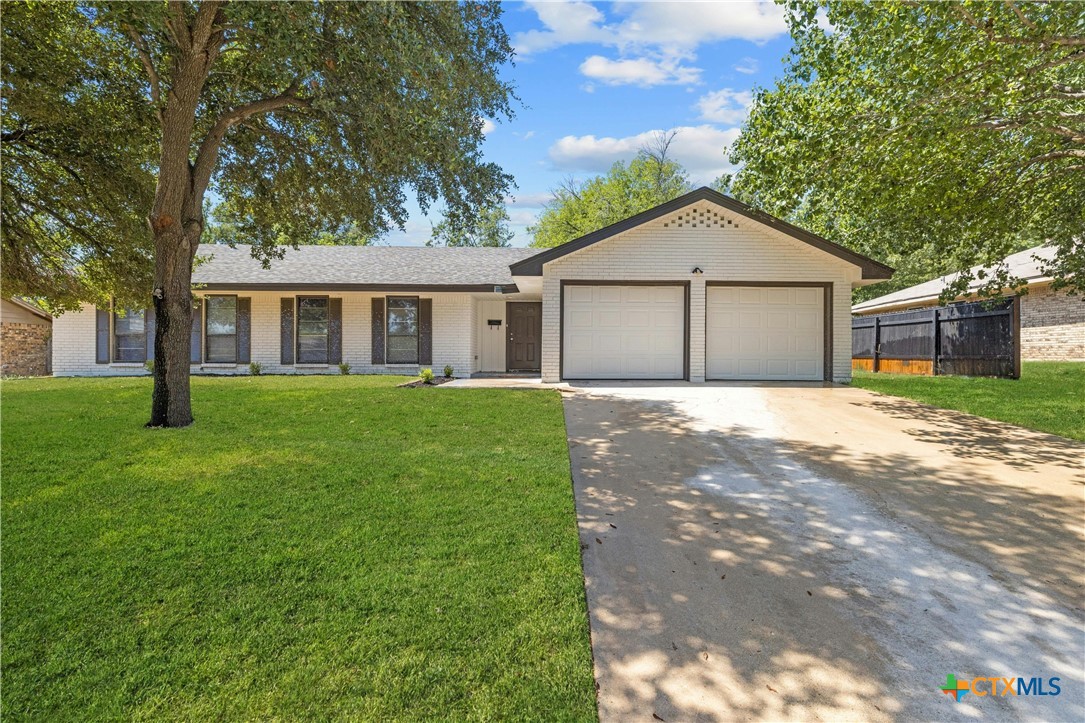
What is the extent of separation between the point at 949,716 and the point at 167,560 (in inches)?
154

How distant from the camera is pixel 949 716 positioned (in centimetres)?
200

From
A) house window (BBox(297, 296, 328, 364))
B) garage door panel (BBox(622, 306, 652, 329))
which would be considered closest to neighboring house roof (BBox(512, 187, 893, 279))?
garage door panel (BBox(622, 306, 652, 329))

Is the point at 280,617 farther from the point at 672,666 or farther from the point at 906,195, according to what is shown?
the point at 906,195

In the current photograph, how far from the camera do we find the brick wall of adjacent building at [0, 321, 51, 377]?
15641mm

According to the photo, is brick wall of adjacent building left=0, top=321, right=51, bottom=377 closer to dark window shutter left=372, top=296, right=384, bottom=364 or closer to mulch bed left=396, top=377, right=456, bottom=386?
dark window shutter left=372, top=296, right=384, bottom=364

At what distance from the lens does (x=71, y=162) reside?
338 inches

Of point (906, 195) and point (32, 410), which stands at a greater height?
point (906, 195)

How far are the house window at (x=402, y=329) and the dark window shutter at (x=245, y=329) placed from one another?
395cm

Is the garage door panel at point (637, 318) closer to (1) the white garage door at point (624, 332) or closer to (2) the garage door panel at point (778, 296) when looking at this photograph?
(1) the white garage door at point (624, 332)

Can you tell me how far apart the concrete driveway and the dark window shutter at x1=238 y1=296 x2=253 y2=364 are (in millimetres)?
12658

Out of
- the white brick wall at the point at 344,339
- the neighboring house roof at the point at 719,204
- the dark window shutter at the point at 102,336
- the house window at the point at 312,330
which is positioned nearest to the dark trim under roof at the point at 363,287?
the white brick wall at the point at 344,339

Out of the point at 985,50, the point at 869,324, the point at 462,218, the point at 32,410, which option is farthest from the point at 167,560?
the point at 869,324

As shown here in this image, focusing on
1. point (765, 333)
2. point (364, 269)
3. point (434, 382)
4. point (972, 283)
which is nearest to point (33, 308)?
point (364, 269)

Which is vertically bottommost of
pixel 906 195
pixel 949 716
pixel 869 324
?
pixel 949 716
